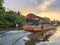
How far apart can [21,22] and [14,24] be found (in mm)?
5441

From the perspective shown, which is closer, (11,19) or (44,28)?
(44,28)

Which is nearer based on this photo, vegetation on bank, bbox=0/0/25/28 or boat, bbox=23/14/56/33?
boat, bbox=23/14/56/33

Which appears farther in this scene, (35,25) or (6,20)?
(6,20)

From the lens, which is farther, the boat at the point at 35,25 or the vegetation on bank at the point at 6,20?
the vegetation on bank at the point at 6,20

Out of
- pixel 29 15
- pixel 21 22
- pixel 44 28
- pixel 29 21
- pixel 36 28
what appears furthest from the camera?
pixel 21 22

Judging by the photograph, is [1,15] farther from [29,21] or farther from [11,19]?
[29,21]

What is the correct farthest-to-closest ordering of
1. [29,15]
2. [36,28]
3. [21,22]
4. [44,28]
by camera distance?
[21,22] < [29,15] < [44,28] < [36,28]

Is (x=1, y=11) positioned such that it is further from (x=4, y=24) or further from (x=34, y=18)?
(x=34, y=18)

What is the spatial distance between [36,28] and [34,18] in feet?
47.8

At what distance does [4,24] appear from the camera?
64125 millimetres

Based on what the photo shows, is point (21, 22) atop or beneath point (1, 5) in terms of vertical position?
beneath

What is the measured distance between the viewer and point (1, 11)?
220 feet

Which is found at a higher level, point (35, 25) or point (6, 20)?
point (6, 20)

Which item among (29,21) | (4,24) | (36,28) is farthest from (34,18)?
(36,28)
